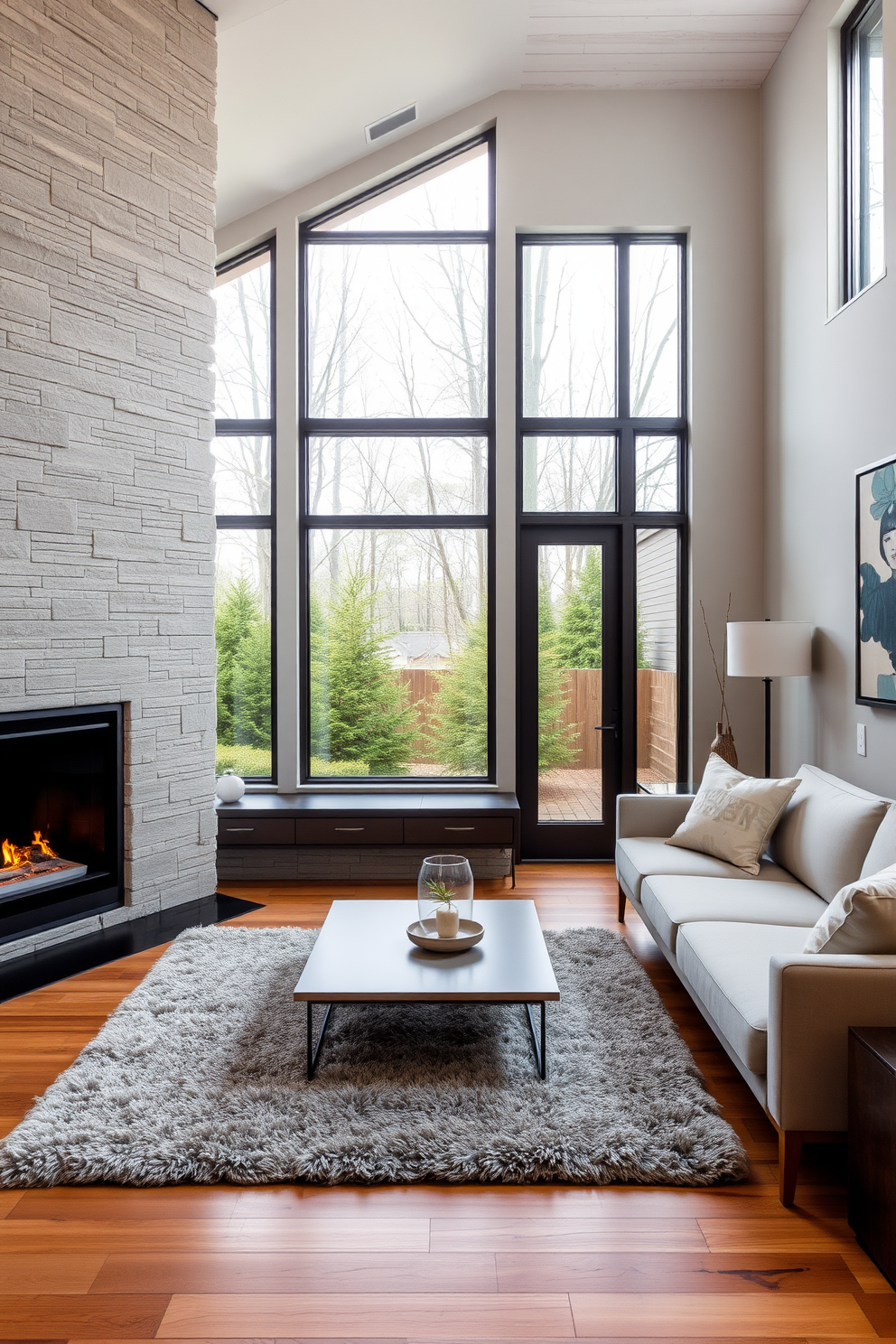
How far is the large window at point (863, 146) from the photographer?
3.59m

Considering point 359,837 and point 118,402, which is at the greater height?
point 118,402

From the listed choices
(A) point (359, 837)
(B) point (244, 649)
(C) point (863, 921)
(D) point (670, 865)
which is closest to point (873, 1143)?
(C) point (863, 921)

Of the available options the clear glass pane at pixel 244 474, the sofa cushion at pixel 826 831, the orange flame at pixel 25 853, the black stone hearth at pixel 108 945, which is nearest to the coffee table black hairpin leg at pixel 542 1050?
the sofa cushion at pixel 826 831

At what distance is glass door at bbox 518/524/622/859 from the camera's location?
506cm

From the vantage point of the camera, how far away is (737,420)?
491 centimetres

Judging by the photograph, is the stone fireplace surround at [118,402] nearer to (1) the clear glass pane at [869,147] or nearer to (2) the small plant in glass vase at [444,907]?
(2) the small plant in glass vase at [444,907]

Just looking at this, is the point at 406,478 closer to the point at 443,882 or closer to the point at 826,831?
the point at 443,882

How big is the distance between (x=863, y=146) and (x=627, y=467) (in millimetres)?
1863

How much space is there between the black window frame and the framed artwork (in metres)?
1.49

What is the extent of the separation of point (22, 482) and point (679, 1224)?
3.26m

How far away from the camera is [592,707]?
507 centimetres

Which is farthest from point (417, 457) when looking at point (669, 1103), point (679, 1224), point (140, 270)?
point (679, 1224)

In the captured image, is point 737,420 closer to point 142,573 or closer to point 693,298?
point 693,298

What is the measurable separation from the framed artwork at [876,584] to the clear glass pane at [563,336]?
6.31 ft
